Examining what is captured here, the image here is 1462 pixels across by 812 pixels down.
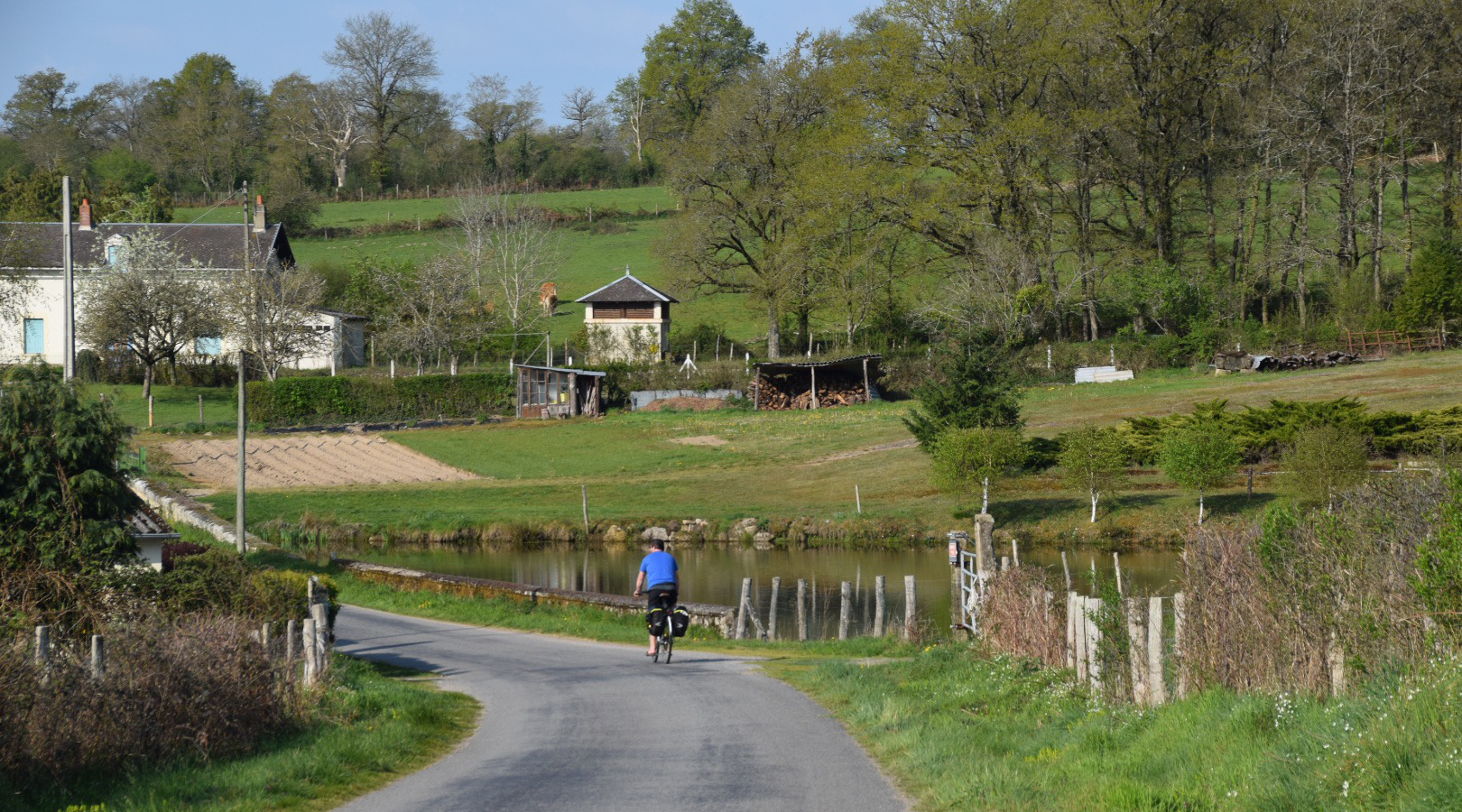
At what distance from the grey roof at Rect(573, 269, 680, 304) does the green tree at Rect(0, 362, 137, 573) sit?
56.3m

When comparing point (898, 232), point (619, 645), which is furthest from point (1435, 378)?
point (619, 645)

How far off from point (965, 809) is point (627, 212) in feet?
331

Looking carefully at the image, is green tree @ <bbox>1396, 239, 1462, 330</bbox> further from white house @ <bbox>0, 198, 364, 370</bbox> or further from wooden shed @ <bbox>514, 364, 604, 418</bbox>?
white house @ <bbox>0, 198, 364, 370</bbox>

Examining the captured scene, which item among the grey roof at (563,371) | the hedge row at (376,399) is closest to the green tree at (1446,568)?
the grey roof at (563,371)

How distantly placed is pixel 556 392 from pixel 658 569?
48.1 metres

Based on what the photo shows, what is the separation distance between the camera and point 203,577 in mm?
18688

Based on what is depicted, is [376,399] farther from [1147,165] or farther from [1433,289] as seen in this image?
[1433,289]

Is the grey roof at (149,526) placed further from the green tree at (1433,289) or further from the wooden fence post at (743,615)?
the green tree at (1433,289)

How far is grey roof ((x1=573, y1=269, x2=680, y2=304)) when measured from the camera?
243 feet

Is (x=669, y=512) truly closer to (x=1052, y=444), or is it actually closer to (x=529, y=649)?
(x=1052, y=444)

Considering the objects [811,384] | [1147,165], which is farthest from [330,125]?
[1147,165]

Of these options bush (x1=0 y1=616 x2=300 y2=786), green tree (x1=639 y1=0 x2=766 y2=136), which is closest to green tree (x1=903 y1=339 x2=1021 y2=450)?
bush (x1=0 y1=616 x2=300 y2=786)

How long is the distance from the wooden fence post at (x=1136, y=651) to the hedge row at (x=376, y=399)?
55582 mm

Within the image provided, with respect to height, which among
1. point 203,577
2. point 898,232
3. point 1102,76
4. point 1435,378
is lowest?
point 203,577
